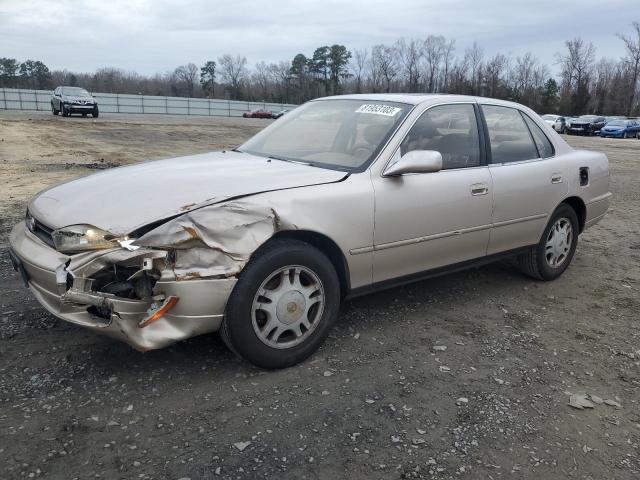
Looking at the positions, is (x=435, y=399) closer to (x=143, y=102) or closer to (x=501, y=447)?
(x=501, y=447)

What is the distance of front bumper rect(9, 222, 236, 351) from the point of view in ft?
8.96

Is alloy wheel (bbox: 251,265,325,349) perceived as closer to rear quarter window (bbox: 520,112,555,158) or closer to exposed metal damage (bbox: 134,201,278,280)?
exposed metal damage (bbox: 134,201,278,280)

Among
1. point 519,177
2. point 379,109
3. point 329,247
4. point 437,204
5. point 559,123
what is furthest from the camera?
point 559,123

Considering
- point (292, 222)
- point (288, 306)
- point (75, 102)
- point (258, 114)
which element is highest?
point (75, 102)

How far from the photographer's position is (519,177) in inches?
174

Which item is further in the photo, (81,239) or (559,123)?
(559,123)

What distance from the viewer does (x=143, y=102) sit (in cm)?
5291

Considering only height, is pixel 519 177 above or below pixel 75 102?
below

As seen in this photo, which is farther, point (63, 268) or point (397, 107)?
point (397, 107)

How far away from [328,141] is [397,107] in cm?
56

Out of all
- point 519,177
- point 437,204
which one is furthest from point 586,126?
point 437,204

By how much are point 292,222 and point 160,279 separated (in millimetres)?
796

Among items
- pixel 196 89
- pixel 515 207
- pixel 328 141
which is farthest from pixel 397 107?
pixel 196 89

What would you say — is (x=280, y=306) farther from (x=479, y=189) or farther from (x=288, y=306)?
(x=479, y=189)
